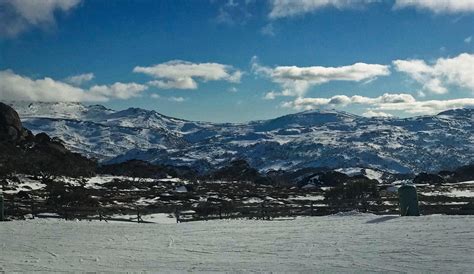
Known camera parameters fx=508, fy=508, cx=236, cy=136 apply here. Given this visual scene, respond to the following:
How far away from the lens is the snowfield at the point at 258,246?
1335 centimetres

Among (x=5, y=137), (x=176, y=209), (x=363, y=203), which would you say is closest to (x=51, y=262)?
(x=176, y=209)

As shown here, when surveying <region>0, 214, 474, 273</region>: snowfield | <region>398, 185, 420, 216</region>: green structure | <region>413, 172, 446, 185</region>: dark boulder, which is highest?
<region>413, 172, 446, 185</region>: dark boulder

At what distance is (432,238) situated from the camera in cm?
1638

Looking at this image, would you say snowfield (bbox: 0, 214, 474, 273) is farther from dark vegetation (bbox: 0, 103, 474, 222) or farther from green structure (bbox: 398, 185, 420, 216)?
dark vegetation (bbox: 0, 103, 474, 222)

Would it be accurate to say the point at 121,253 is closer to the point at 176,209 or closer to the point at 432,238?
the point at 432,238

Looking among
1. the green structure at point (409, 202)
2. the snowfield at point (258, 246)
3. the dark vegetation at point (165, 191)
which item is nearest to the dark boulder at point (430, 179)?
the dark vegetation at point (165, 191)

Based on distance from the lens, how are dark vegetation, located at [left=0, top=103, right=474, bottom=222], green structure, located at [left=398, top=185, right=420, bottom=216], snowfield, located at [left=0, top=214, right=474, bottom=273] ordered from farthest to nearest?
1. dark vegetation, located at [left=0, top=103, right=474, bottom=222]
2. green structure, located at [left=398, top=185, right=420, bottom=216]
3. snowfield, located at [left=0, top=214, right=474, bottom=273]

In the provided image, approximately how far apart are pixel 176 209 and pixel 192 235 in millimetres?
8111

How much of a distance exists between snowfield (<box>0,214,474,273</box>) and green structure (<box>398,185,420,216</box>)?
1396 mm

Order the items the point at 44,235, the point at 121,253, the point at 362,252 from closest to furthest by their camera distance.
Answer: the point at 362,252
the point at 121,253
the point at 44,235

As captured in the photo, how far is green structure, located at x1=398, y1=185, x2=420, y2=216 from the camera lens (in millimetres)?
23814

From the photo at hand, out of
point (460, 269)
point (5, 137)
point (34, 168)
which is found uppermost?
point (5, 137)

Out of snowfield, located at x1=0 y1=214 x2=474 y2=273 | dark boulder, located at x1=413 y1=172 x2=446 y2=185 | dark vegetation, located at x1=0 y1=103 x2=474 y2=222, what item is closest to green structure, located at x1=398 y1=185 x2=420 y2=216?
dark vegetation, located at x1=0 y1=103 x2=474 y2=222

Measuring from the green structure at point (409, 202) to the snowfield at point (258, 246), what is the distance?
1396mm
